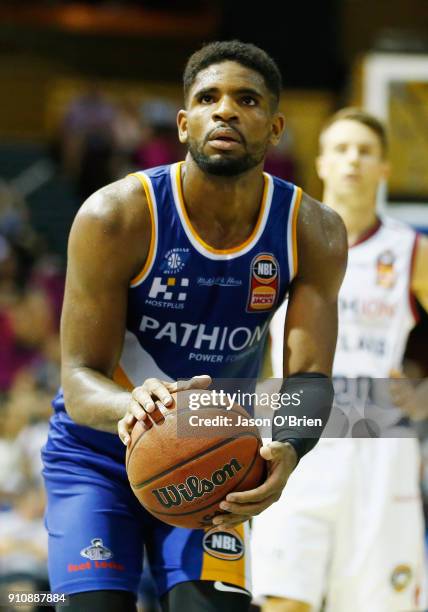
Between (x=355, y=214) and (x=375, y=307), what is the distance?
47 centimetres

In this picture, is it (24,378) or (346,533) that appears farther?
(24,378)

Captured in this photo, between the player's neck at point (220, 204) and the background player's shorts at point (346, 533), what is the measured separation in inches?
63.5

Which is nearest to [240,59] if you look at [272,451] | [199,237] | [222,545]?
[199,237]

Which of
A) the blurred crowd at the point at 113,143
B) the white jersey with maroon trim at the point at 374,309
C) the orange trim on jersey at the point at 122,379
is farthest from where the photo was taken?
the blurred crowd at the point at 113,143

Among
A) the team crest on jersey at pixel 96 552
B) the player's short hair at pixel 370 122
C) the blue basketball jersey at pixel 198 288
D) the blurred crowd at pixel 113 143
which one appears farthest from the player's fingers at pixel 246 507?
the blurred crowd at pixel 113 143

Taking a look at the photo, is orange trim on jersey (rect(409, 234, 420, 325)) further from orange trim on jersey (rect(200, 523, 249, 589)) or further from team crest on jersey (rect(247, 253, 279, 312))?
orange trim on jersey (rect(200, 523, 249, 589))

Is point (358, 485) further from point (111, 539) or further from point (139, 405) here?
point (139, 405)

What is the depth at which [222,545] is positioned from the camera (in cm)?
369

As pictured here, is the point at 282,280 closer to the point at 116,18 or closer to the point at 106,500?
the point at 106,500

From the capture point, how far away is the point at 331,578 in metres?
5.13

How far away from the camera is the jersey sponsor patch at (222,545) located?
367 centimetres

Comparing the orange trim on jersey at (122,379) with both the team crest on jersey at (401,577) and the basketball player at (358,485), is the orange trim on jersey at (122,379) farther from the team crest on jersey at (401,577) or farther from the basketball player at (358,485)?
the team crest on jersey at (401,577)

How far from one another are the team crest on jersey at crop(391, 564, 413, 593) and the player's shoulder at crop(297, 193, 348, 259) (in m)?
1.89

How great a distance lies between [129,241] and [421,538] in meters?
2.32
